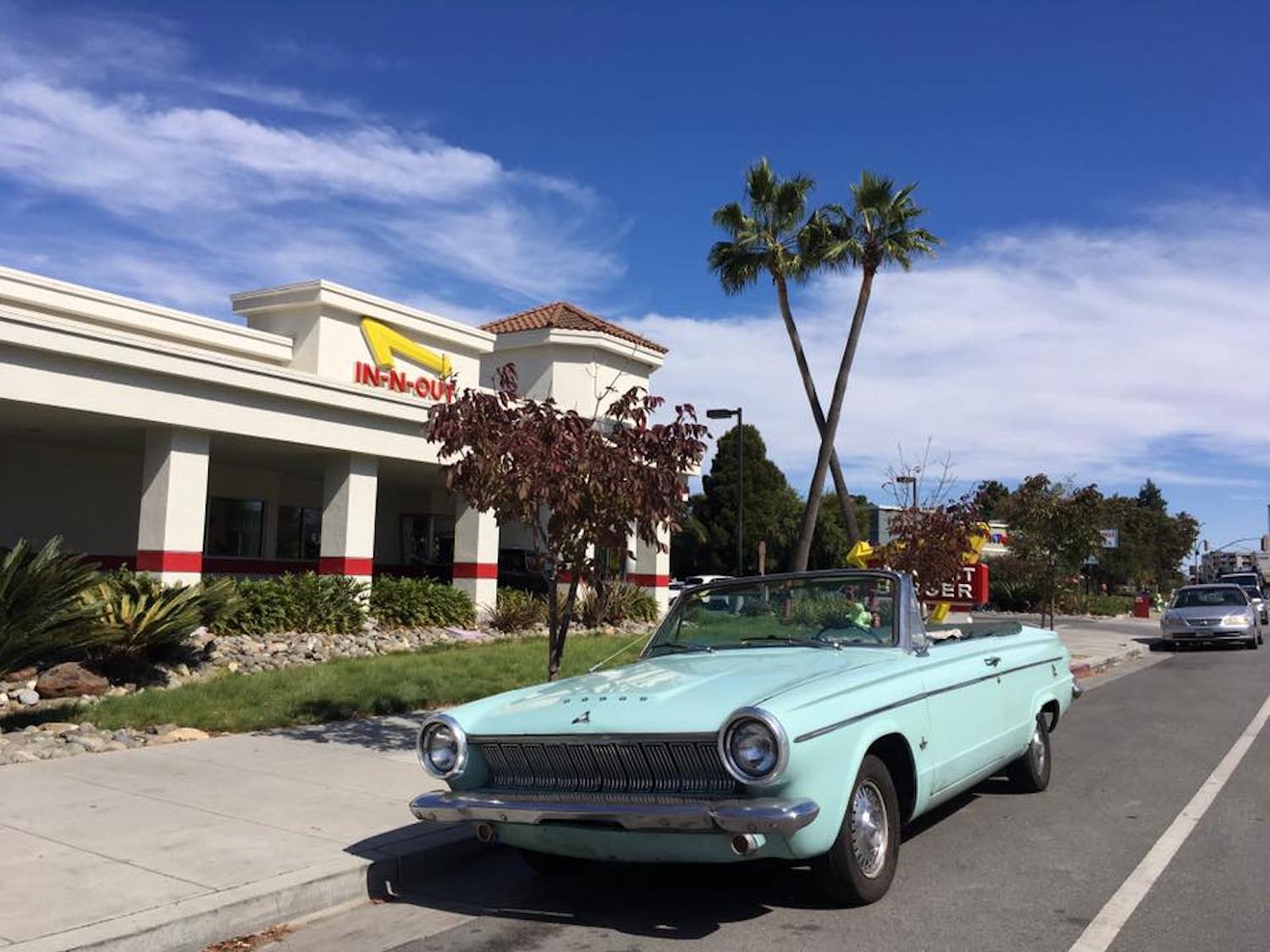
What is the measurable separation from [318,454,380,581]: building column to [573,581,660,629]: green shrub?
4.13 m

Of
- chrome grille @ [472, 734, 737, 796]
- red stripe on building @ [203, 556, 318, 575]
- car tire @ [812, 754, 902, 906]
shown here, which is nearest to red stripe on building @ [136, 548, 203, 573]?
red stripe on building @ [203, 556, 318, 575]

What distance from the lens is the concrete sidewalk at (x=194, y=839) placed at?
469cm

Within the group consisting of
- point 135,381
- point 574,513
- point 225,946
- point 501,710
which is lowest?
point 225,946

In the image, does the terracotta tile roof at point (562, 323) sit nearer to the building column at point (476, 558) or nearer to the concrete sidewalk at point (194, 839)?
the building column at point (476, 558)

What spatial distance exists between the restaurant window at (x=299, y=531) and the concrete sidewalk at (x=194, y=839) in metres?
14.9

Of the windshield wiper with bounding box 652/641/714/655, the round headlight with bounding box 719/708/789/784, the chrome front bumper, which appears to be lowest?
the chrome front bumper

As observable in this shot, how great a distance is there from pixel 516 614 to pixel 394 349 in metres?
5.70

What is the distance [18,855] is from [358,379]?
48.8 feet

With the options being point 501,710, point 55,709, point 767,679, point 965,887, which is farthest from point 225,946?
point 55,709

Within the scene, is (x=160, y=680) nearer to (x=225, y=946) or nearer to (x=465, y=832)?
(x=465, y=832)

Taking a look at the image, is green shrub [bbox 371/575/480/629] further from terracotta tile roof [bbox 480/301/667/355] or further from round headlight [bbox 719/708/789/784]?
round headlight [bbox 719/708/789/784]

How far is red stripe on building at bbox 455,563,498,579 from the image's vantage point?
20.0 m

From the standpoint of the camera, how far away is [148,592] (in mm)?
12680

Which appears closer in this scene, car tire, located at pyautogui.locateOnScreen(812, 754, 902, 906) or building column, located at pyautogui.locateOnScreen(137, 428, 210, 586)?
car tire, located at pyautogui.locateOnScreen(812, 754, 902, 906)
